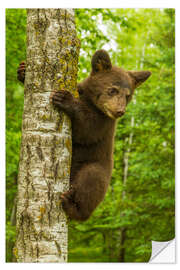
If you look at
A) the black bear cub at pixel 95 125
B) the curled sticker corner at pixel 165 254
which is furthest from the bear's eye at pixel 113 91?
the curled sticker corner at pixel 165 254

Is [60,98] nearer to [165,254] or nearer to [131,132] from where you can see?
[165,254]

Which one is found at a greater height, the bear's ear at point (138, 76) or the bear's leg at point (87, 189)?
the bear's ear at point (138, 76)

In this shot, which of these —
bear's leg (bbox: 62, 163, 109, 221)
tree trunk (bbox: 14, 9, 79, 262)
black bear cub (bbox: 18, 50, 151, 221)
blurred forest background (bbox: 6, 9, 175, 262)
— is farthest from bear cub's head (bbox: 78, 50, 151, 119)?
blurred forest background (bbox: 6, 9, 175, 262)

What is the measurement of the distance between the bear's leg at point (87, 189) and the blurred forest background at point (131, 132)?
2.14 metres

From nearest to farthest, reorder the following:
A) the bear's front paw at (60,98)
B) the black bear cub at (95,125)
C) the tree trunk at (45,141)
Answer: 1. the tree trunk at (45,141)
2. the bear's front paw at (60,98)
3. the black bear cub at (95,125)

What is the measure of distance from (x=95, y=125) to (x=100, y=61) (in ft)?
2.57

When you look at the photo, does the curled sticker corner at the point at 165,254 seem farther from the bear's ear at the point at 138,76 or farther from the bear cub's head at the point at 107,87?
the bear's ear at the point at 138,76

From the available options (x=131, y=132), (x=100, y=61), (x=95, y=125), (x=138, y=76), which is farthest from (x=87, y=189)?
(x=131, y=132)

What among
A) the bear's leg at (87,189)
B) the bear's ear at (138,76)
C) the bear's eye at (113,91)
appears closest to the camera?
the bear's leg at (87,189)

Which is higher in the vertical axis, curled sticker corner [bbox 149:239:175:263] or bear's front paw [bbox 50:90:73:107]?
bear's front paw [bbox 50:90:73:107]

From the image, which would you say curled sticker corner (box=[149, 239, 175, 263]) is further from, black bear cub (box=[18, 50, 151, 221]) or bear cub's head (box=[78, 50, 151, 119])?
bear cub's head (box=[78, 50, 151, 119])

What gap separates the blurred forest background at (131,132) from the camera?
5762mm

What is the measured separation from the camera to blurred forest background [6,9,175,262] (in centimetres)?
576
